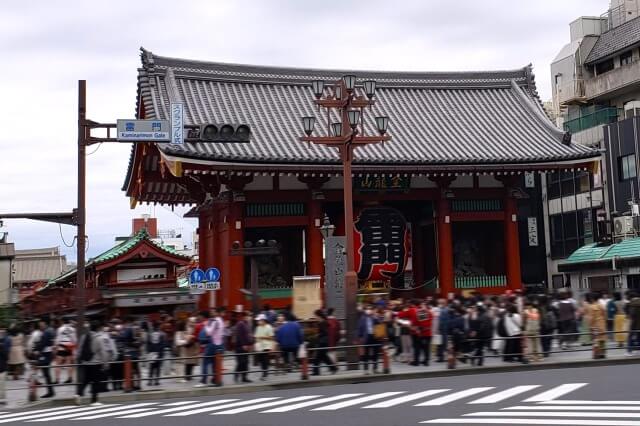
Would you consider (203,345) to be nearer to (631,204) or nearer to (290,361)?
(290,361)

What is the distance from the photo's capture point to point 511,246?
28.5 meters

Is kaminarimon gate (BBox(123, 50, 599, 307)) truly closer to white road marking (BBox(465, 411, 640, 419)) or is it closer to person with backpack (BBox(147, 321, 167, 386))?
person with backpack (BBox(147, 321, 167, 386))

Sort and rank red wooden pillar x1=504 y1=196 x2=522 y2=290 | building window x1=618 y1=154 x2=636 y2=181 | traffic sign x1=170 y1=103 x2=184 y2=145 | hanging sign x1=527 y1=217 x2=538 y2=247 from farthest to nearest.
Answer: building window x1=618 y1=154 x2=636 y2=181 < hanging sign x1=527 y1=217 x2=538 y2=247 < red wooden pillar x1=504 y1=196 x2=522 y2=290 < traffic sign x1=170 y1=103 x2=184 y2=145

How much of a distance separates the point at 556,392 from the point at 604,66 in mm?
37037

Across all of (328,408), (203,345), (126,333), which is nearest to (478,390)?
(328,408)

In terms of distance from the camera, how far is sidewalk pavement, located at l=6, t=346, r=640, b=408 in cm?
1603

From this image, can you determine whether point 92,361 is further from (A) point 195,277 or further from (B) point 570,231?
(B) point 570,231

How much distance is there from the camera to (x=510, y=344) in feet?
62.9

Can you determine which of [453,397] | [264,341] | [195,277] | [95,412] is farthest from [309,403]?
[195,277]

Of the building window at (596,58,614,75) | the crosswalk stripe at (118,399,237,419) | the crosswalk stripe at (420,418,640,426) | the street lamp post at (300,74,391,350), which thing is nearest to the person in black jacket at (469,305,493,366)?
the street lamp post at (300,74,391,350)

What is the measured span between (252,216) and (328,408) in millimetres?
13638

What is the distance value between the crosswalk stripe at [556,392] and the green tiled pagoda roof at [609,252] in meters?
17.9

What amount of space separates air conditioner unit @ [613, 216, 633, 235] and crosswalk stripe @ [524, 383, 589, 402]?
22.5 metres

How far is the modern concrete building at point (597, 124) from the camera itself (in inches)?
1522
